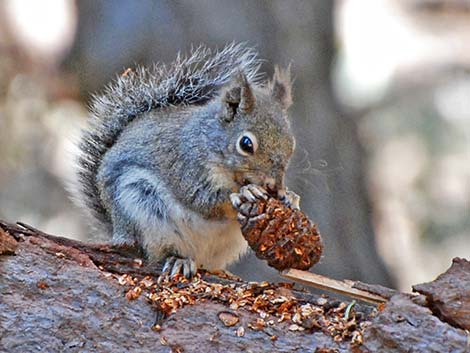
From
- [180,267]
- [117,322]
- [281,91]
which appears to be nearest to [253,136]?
[281,91]

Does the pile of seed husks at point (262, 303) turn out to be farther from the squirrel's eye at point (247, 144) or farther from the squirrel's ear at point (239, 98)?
the squirrel's ear at point (239, 98)

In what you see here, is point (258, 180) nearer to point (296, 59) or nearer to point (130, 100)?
point (130, 100)

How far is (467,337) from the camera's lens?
190cm

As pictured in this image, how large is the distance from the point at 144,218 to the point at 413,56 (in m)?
3.10

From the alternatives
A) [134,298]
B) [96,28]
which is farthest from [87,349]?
[96,28]

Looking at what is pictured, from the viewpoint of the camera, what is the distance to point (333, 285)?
2238mm

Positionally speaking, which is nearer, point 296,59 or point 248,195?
point 248,195

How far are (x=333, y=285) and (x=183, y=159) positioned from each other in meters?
0.82

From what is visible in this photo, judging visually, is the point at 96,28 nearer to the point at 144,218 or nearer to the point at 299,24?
the point at 299,24

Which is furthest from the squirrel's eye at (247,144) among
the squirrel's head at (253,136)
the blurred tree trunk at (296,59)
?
the blurred tree trunk at (296,59)

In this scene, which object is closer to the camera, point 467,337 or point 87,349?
point 467,337

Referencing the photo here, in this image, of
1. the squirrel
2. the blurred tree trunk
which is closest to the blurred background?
the blurred tree trunk

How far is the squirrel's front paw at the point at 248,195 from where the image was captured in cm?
253

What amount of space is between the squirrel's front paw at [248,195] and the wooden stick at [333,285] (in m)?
0.25
